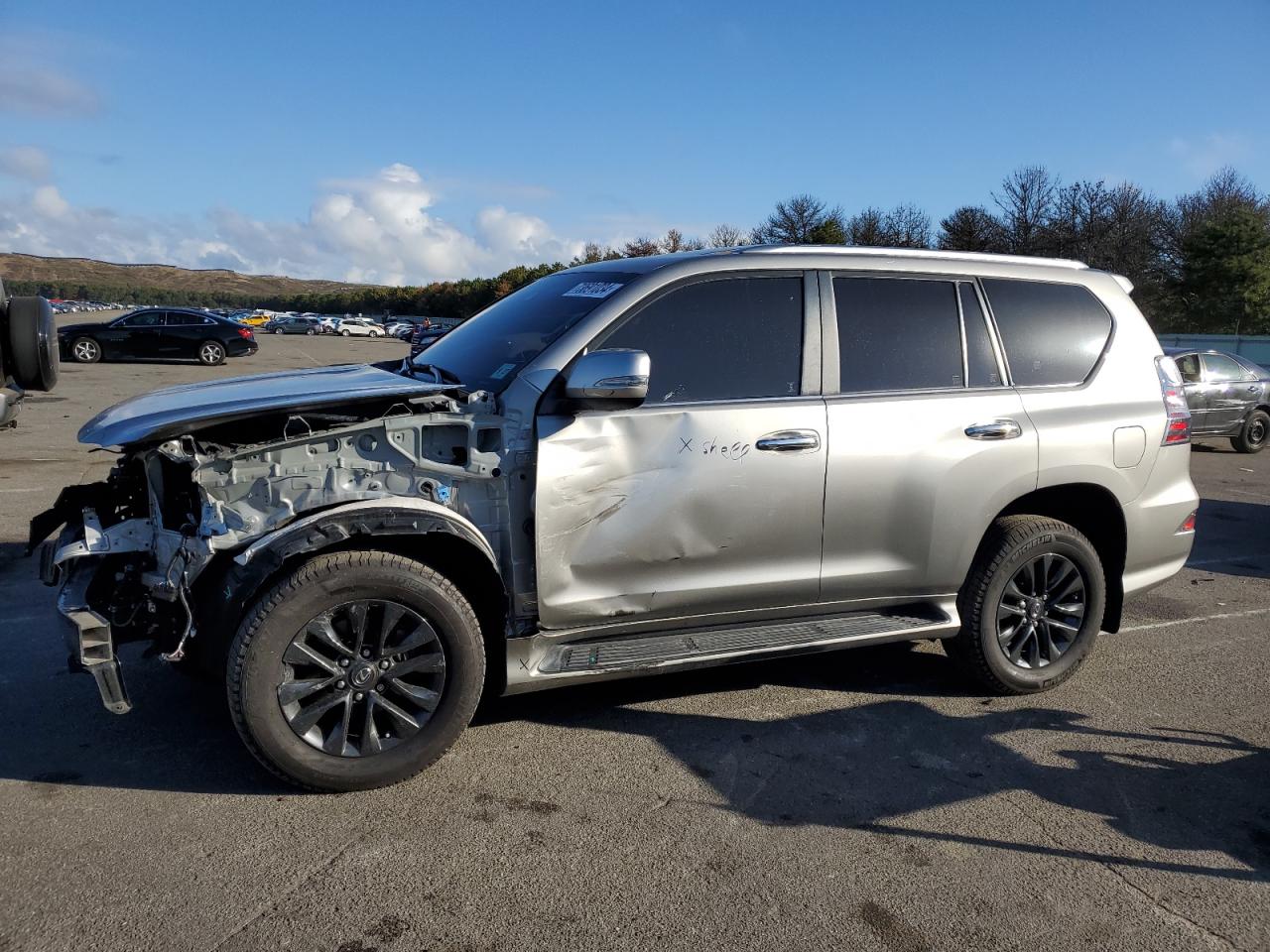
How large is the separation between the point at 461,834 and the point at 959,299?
10.4 feet

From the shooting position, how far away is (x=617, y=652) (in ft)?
12.3

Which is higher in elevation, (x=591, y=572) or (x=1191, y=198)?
(x=1191, y=198)

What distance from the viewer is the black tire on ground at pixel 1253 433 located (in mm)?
14531

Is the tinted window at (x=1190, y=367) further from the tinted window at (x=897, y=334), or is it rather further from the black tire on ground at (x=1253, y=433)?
the tinted window at (x=897, y=334)

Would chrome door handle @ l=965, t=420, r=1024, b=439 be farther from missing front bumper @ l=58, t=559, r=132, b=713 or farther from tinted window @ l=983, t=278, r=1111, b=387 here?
missing front bumper @ l=58, t=559, r=132, b=713

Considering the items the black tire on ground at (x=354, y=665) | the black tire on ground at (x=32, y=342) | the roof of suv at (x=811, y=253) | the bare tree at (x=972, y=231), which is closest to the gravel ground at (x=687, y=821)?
the black tire on ground at (x=354, y=665)

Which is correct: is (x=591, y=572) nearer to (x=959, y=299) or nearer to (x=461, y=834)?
(x=461, y=834)

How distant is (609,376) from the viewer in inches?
137

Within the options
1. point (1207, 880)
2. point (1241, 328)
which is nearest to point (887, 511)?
point (1207, 880)

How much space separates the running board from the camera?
12.0 feet

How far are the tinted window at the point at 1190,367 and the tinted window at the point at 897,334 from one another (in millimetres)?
11551

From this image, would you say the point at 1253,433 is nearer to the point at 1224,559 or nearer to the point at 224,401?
the point at 1224,559

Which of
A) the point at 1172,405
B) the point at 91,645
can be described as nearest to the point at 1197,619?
the point at 1172,405

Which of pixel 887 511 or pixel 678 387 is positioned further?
pixel 887 511
